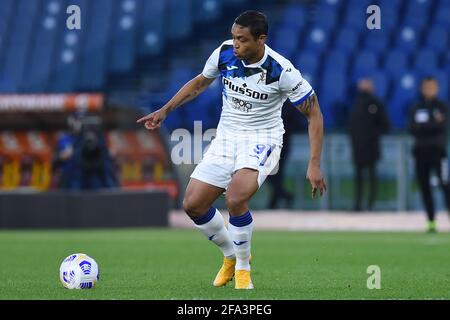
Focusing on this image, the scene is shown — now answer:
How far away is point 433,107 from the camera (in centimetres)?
1566

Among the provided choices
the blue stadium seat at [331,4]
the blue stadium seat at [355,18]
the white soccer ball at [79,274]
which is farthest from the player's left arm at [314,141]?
the blue stadium seat at [331,4]

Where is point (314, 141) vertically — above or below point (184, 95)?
→ below

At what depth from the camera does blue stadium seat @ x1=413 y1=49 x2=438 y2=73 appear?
68.1 feet

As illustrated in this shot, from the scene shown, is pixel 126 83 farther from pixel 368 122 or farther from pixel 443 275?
pixel 443 275

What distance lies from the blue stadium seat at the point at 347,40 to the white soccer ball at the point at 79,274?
560 inches

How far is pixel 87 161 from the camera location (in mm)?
18094

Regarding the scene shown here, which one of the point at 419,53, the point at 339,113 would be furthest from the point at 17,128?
the point at 419,53

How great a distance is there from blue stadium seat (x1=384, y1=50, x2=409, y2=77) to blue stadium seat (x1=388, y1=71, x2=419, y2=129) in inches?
16.5

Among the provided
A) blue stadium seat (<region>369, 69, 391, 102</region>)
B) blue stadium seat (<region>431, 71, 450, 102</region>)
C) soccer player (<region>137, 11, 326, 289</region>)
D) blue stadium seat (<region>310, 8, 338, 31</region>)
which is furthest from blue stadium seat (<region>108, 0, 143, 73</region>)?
soccer player (<region>137, 11, 326, 289</region>)

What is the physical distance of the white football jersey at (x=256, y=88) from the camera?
7914 mm

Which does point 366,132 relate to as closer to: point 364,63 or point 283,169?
point 283,169

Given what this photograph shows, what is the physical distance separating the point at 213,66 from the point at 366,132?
10.7 m

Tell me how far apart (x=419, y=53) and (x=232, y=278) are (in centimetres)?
1352
